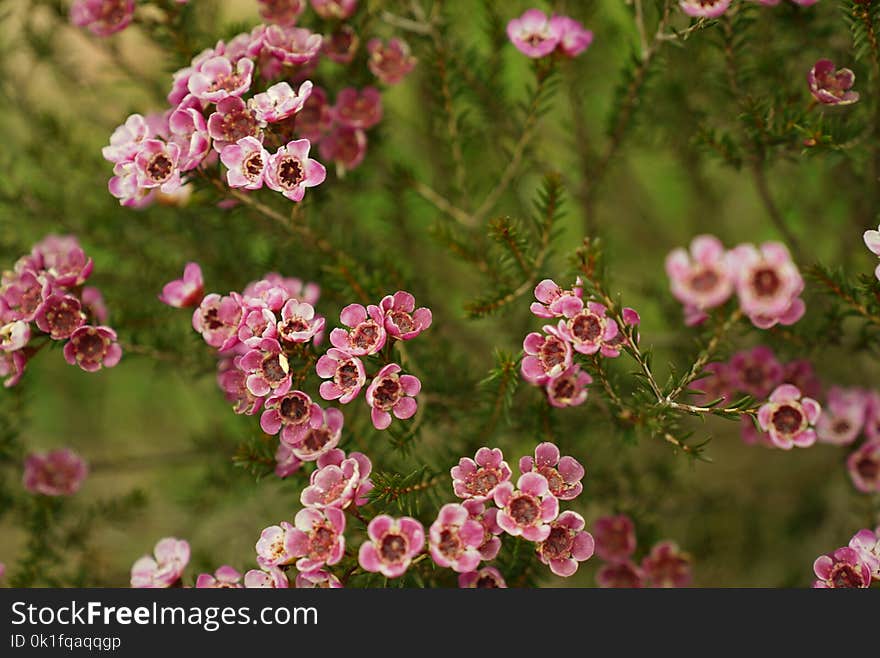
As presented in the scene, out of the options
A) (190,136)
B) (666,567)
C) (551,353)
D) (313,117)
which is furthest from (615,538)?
(190,136)

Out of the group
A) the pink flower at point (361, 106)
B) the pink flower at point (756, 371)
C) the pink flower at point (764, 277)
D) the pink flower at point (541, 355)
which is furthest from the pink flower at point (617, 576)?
the pink flower at point (361, 106)

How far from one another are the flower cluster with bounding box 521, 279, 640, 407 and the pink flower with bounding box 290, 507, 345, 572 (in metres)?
0.49

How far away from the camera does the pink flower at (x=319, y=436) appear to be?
4.99 feet

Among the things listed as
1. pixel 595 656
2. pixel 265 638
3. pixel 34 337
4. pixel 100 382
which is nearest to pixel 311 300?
pixel 34 337

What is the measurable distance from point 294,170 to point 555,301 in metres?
0.60

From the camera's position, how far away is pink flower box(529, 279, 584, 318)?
4.63 feet

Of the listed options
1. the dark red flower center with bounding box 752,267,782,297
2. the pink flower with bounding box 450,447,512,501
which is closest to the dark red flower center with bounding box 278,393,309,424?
the pink flower with bounding box 450,447,512,501

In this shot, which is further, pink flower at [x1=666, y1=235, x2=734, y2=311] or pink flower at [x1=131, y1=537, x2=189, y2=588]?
pink flower at [x1=131, y1=537, x2=189, y2=588]

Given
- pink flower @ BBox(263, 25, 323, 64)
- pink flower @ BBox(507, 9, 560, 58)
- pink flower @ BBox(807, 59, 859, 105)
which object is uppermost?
pink flower @ BBox(807, 59, 859, 105)

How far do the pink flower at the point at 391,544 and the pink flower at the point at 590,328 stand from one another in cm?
45

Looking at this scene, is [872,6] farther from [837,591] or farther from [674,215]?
[674,215]

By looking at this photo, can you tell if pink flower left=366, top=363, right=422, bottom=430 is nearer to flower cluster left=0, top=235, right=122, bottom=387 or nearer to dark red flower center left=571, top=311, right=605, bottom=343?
dark red flower center left=571, top=311, right=605, bottom=343

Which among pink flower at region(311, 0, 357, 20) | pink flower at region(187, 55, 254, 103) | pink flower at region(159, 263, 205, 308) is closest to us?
pink flower at region(187, 55, 254, 103)

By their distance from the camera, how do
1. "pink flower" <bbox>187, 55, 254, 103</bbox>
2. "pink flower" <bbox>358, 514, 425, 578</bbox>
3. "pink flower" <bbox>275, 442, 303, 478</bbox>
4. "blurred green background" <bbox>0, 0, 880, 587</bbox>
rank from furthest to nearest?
"blurred green background" <bbox>0, 0, 880, 587</bbox> → "pink flower" <bbox>275, 442, 303, 478</bbox> → "pink flower" <bbox>187, 55, 254, 103</bbox> → "pink flower" <bbox>358, 514, 425, 578</bbox>
